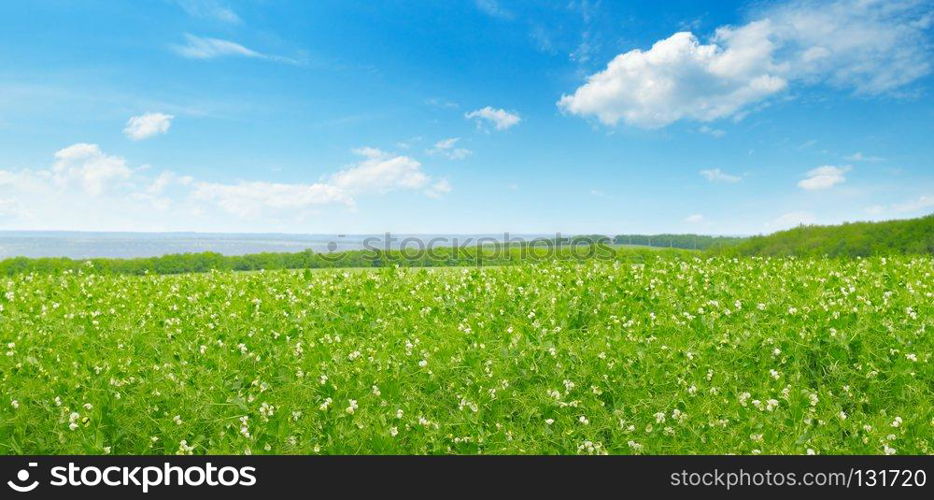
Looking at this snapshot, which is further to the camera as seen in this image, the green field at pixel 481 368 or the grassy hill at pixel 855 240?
the grassy hill at pixel 855 240

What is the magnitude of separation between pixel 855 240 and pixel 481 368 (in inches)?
664

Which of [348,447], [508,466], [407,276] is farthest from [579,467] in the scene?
[407,276]

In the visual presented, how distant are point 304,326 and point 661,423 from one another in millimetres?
5676

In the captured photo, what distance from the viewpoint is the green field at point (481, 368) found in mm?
7027

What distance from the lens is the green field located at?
703 centimetres

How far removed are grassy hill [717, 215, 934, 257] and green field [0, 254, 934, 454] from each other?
8.02m

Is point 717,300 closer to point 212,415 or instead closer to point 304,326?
point 304,326

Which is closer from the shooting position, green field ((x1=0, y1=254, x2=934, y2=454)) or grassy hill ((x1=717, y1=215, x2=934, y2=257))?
green field ((x1=0, y1=254, x2=934, y2=454))

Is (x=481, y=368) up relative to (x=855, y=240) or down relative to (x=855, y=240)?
down

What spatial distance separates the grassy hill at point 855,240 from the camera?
19406mm

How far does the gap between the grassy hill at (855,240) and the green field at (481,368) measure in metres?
8.02

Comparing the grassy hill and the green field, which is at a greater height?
the grassy hill

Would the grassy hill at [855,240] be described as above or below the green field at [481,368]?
above

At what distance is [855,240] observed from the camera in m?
20.2
